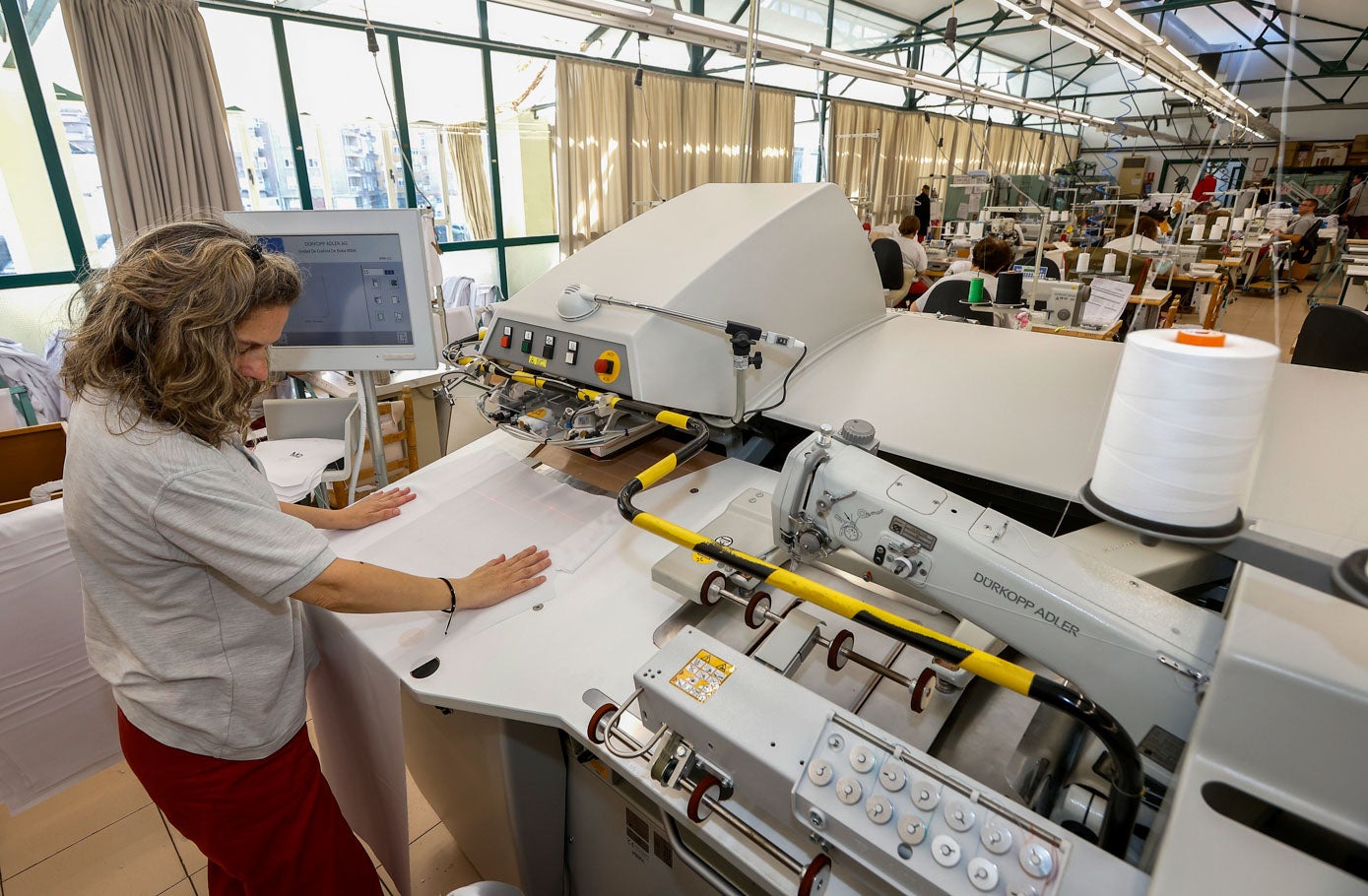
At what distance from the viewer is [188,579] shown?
994mm

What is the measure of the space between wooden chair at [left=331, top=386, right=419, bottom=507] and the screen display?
1.23m

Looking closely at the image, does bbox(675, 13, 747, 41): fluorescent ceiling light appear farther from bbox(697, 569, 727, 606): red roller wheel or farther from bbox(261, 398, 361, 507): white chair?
bbox(697, 569, 727, 606): red roller wheel

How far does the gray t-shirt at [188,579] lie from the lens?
2.93ft

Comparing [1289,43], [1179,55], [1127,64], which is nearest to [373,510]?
[1289,43]

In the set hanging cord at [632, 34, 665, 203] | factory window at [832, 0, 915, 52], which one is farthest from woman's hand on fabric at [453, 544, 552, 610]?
factory window at [832, 0, 915, 52]

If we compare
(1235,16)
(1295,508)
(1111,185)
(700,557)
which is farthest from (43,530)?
(1111,185)

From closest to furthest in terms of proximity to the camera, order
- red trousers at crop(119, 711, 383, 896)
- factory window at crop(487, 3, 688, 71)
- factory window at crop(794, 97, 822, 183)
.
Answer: red trousers at crop(119, 711, 383, 896) < factory window at crop(487, 3, 688, 71) < factory window at crop(794, 97, 822, 183)

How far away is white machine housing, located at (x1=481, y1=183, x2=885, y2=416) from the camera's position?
1439 mm

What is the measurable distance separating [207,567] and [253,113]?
187 inches

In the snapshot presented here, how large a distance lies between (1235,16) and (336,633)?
2.34 meters

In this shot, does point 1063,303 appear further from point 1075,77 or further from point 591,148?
point 591,148

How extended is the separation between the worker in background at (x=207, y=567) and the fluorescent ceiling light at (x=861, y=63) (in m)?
4.12

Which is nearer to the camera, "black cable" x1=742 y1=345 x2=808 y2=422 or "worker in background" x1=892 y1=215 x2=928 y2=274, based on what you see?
"black cable" x1=742 y1=345 x2=808 y2=422

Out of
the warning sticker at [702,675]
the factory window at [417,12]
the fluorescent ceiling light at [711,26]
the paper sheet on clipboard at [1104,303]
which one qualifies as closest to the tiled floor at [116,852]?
the warning sticker at [702,675]
